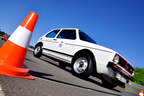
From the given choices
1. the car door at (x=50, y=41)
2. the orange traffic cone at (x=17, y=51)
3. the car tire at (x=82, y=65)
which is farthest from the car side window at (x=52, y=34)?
the orange traffic cone at (x=17, y=51)

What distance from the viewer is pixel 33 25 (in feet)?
9.75

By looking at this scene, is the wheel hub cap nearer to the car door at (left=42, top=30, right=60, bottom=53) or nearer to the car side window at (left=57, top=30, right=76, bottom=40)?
the car side window at (left=57, top=30, right=76, bottom=40)

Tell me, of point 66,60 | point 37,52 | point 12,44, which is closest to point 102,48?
point 66,60

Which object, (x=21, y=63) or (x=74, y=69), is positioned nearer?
(x=21, y=63)

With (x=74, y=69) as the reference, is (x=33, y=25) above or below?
above

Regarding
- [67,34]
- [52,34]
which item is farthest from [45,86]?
[52,34]

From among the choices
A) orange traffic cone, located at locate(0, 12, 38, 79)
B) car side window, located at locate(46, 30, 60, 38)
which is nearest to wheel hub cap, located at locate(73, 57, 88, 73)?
car side window, located at locate(46, 30, 60, 38)

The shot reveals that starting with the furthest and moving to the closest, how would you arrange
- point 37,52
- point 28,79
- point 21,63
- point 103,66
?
point 37,52, point 103,66, point 21,63, point 28,79

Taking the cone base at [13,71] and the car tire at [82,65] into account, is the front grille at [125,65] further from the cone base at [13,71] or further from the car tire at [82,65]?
the cone base at [13,71]

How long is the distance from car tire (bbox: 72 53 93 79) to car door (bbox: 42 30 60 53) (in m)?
1.68

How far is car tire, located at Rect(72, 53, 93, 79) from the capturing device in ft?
16.3

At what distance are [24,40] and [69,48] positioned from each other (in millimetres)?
3259

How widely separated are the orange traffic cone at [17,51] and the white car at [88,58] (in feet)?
8.47

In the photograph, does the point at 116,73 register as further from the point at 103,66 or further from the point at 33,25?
the point at 33,25
